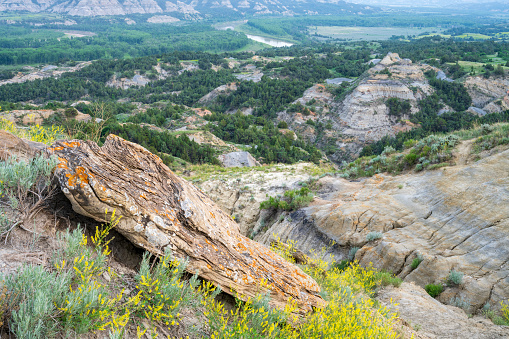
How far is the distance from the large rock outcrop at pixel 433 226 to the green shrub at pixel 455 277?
117 mm

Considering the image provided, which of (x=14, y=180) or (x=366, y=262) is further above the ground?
(x=14, y=180)

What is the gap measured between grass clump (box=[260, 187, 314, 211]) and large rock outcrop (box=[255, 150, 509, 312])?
51 cm

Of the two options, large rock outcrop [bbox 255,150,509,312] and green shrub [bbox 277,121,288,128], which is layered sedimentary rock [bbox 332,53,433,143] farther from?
large rock outcrop [bbox 255,150,509,312]

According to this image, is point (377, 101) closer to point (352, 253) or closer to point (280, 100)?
point (280, 100)

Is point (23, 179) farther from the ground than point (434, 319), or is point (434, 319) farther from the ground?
point (23, 179)

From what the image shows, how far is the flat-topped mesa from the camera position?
154 inches

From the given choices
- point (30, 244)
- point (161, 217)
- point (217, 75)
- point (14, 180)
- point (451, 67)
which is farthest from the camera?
point (217, 75)

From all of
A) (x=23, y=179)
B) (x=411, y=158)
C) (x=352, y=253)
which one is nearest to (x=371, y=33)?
(x=411, y=158)

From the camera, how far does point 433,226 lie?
9.44 meters

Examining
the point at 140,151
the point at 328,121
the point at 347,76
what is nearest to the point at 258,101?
the point at 328,121

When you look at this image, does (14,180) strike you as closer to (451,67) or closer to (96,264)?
(96,264)

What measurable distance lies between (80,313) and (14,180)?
209 centimetres

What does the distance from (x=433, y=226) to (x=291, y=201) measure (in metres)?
6.04

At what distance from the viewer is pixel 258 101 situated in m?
55.6
